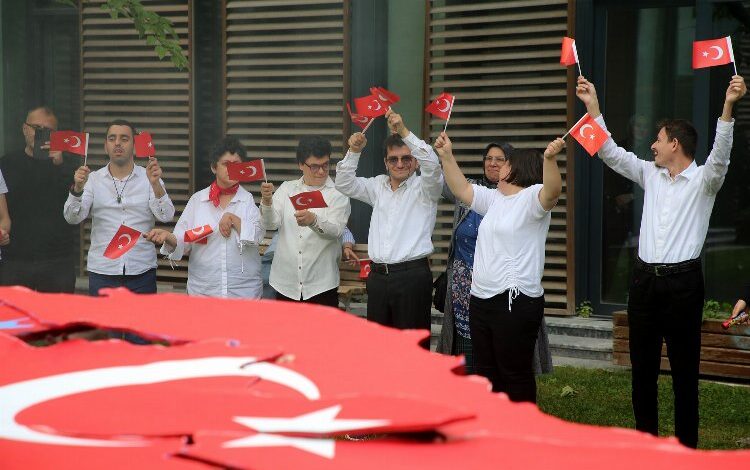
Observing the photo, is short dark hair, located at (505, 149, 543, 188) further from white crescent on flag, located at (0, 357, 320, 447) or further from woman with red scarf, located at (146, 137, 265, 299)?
white crescent on flag, located at (0, 357, 320, 447)

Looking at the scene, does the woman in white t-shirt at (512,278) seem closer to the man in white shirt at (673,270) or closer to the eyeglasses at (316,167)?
the man in white shirt at (673,270)

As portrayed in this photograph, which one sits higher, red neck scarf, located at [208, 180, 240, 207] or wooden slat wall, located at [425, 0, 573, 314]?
wooden slat wall, located at [425, 0, 573, 314]

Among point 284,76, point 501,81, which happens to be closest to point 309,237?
point 501,81

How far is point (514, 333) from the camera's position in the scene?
6.00m

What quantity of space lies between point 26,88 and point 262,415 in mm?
10544

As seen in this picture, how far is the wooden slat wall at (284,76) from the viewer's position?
10.4 m

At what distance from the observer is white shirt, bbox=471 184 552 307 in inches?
234

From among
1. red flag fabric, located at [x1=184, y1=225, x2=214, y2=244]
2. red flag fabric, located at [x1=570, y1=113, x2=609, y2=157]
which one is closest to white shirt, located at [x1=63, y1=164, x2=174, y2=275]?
red flag fabric, located at [x1=184, y1=225, x2=214, y2=244]

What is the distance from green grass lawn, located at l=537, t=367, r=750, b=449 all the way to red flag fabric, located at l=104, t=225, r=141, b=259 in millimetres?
2998

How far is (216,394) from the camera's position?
2.24 metres

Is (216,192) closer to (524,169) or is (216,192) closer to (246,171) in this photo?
(246,171)

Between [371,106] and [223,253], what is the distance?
1.34 metres

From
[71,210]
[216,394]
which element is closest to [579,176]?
[71,210]

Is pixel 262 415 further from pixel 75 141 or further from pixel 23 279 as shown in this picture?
pixel 23 279
